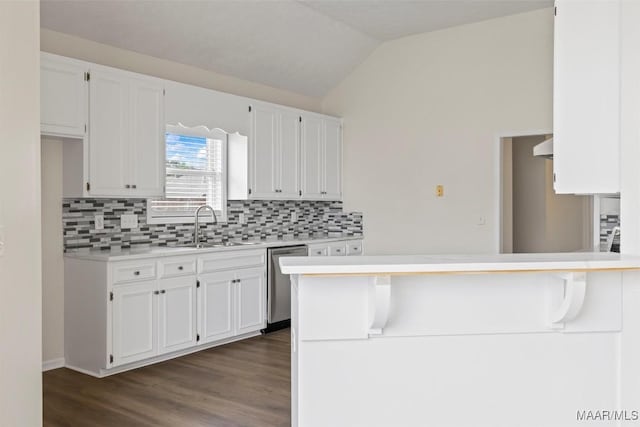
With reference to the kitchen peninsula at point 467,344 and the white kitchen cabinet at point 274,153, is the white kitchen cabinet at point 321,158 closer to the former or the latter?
the white kitchen cabinet at point 274,153

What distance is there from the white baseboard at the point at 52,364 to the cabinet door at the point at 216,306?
3.60 ft

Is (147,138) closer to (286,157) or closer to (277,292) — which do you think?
(286,157)

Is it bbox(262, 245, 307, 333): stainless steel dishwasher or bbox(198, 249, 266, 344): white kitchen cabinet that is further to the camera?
bbox(262, 245, 307, 333): stainless steel dishwasher

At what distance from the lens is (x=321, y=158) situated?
22.0 feet

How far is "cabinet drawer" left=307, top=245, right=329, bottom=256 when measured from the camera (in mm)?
6083

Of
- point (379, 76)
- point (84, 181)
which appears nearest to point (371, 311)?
point (84, 181)

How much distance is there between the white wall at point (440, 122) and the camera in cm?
573

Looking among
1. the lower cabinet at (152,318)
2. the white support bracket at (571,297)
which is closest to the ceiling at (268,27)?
the lower cabinet at (152,318)

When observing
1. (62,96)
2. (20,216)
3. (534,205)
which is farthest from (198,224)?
(534,205)

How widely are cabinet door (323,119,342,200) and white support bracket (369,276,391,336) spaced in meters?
4.58

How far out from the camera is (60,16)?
14.1 feet

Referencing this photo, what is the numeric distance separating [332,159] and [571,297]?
15.8 ft

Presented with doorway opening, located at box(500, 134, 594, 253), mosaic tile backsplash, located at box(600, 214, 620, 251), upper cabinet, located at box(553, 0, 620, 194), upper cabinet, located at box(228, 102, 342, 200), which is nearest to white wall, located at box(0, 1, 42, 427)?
upper cabinet, located at box(553, 0, 620, 194)

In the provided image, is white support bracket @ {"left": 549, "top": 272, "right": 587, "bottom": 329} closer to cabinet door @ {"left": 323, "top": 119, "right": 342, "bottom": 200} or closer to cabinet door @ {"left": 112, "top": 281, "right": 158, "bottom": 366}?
cabinet door @ {"left": 112, "top": 281, "right": 158, "bottom": 366}
